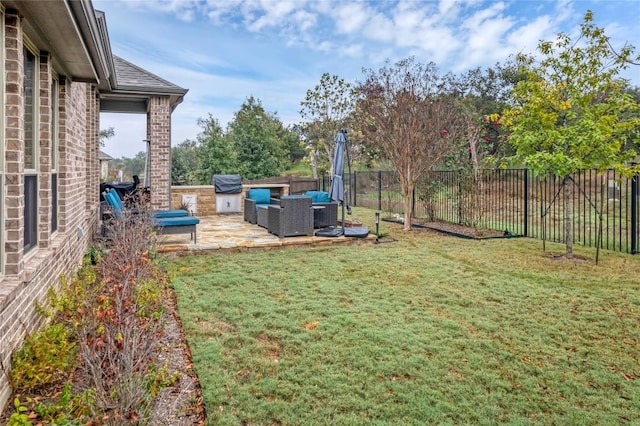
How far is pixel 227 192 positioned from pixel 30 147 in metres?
10.4

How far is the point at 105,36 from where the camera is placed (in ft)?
15.6

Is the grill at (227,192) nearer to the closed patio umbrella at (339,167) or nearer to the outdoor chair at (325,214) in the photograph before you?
the outdoor chair at (325,214)

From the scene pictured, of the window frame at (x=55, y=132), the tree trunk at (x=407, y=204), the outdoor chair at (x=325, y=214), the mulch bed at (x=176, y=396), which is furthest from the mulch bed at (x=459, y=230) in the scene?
the window frame at (x=55, y=132)

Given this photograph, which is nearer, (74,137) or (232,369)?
(232,369)

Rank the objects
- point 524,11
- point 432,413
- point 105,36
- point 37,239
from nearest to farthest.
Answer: point 432,413, point 37,239, point 105,36, point 524,11

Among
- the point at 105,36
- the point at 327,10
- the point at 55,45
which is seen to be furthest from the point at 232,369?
the point at 327,10

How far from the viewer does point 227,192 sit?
1400 cm

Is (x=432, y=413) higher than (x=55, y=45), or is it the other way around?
(x=55, y=45)

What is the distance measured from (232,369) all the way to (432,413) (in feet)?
4.84

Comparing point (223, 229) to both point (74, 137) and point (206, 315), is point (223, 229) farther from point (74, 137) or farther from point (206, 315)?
point (206, 315)

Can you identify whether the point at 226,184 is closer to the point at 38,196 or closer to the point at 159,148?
the point at 159,148

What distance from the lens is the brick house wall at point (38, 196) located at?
2703 millimetres

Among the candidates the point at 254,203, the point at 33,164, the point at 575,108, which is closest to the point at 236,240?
the point at 254,203

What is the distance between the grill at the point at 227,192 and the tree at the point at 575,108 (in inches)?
Result: 355
